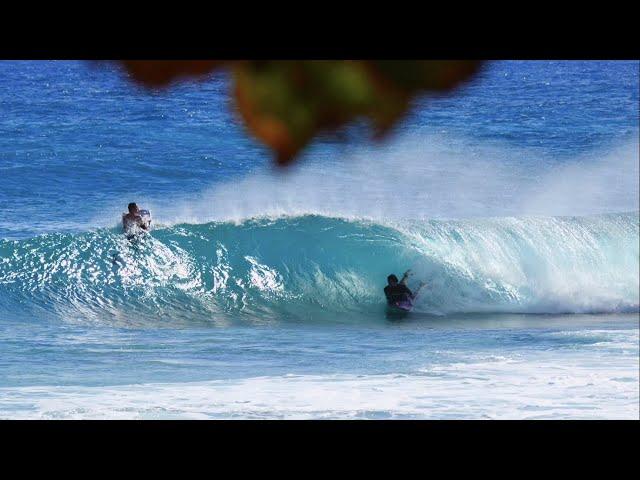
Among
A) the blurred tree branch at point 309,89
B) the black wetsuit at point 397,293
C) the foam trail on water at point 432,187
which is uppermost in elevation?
the foam trail on water at point 432,187

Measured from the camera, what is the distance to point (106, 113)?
9211 millimetres

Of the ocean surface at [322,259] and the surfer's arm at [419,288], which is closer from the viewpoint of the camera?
the ocean surface at [322,259]

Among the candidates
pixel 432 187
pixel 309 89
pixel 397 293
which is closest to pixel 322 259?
pixel 397 293

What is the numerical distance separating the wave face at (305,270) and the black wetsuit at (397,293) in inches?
3.4

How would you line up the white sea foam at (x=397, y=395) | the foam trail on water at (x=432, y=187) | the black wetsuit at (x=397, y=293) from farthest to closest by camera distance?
the foam trail on water at (x=432, y=187) < the black wetsuit at (x=397, y=293) < the white sea foam at (x=397, y=395)

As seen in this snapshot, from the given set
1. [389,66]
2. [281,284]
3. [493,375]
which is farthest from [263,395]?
[389,66]

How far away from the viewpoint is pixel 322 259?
25.0ft

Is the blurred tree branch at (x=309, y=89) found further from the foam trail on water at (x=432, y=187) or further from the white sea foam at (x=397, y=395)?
the foam trail on water at (x=432, y=187)

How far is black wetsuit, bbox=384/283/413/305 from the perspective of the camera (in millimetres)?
6937

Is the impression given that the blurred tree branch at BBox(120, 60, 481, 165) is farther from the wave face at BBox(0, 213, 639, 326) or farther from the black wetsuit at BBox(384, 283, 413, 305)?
the black wetsuit at BBox(384, 283, 413, 305)

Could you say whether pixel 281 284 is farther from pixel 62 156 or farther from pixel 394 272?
pixel 62 156

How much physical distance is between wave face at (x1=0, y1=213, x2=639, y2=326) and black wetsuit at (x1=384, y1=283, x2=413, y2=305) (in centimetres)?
9

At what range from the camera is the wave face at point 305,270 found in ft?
22.4

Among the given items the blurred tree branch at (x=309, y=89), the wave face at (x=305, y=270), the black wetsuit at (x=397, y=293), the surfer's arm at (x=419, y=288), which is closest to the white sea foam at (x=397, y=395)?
the wave face at (x=305, y=270)
